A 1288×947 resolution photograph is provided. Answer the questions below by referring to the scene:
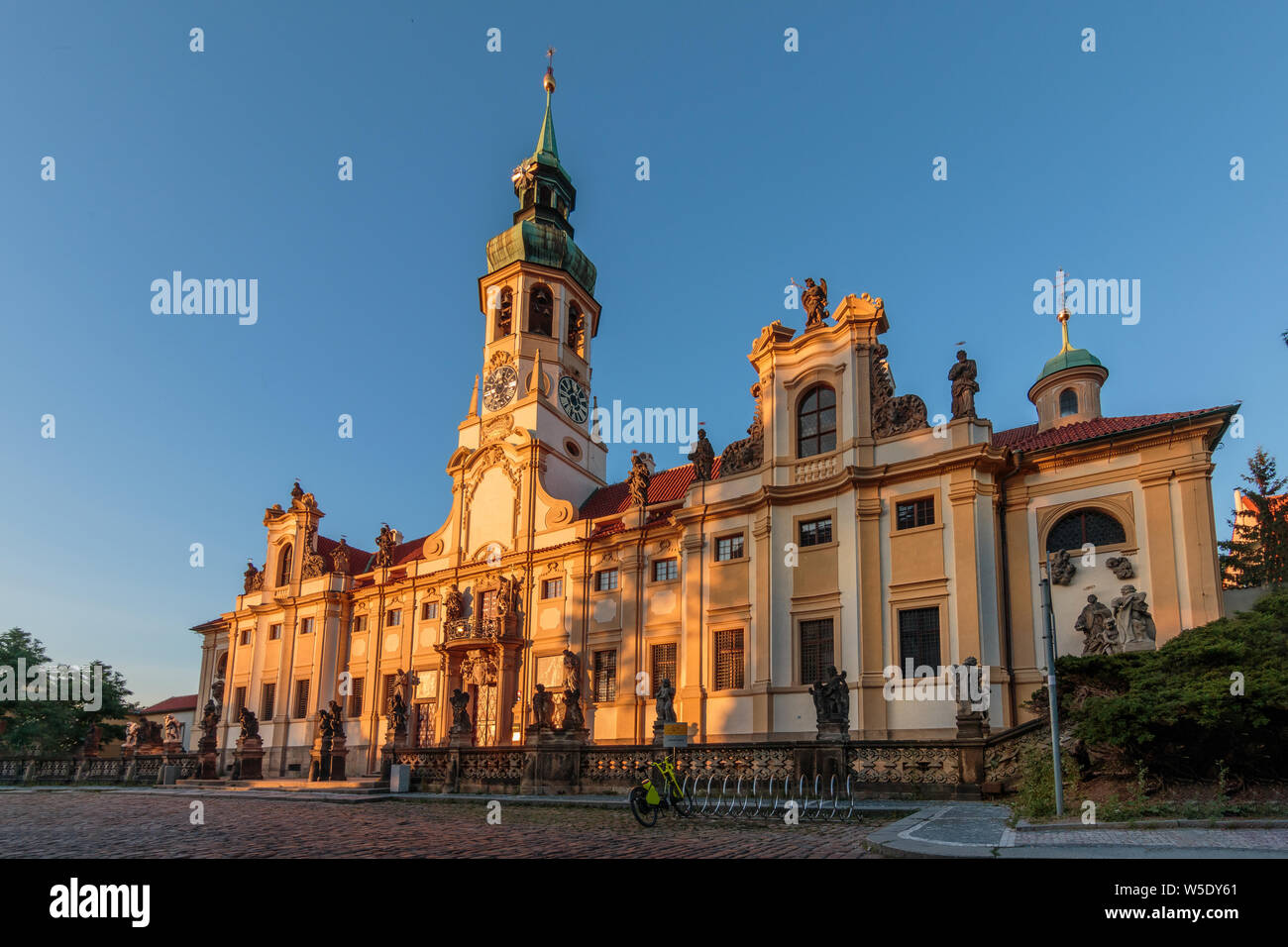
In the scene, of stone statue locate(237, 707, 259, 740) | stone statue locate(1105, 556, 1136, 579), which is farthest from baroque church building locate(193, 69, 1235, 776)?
stone statue locate(237, 707, 259, 740)

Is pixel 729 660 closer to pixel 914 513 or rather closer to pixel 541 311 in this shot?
pixel 914 513

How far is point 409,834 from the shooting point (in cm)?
1359

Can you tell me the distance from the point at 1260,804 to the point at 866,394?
2138 centimetres

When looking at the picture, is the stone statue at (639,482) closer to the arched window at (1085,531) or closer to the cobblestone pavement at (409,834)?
the arched window at (1085,531)

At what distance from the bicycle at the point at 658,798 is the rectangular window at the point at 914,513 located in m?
14.9

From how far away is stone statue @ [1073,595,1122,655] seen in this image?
81.6ft

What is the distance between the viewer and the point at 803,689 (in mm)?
29859

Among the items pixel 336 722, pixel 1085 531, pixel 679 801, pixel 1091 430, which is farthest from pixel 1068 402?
pixel 336 722

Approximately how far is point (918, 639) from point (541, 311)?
2688 cm

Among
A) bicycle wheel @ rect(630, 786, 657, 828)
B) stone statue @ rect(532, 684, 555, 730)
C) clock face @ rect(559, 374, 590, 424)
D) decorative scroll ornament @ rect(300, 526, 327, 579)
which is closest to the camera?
bicycle wheel @ rect(630, 786, 657, 828)

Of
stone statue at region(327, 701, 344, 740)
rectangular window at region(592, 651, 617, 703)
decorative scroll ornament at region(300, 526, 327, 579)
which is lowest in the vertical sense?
stone statue at region(327, 701, 344, 740)

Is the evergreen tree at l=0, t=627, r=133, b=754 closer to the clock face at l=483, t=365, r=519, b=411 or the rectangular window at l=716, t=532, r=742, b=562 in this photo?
the clock face at l=483, t=365, r=519, b=411

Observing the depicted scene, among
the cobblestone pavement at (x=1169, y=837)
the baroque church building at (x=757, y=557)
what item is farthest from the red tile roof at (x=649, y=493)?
the cobblestone pavement at (x=1169, y=837)

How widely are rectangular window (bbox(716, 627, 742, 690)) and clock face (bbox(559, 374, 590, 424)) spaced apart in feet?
55.8
